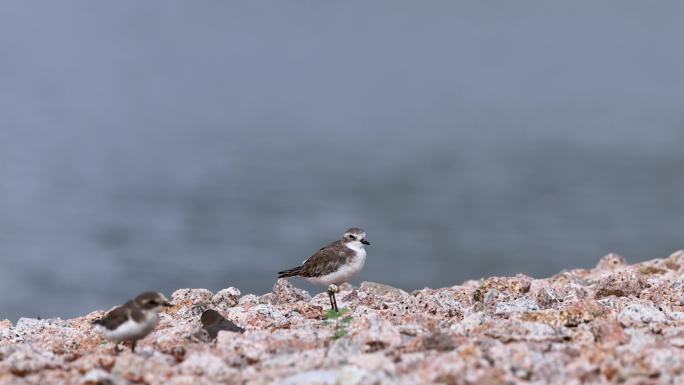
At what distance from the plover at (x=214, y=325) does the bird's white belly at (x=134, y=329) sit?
993mm

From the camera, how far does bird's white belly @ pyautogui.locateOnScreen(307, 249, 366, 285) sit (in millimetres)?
15016

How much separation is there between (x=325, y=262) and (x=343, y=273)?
0.36 meters

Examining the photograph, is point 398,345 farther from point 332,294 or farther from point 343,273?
point 343,273

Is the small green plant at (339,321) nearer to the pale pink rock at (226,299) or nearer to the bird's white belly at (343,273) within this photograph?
the pale pink rock at (226,299)

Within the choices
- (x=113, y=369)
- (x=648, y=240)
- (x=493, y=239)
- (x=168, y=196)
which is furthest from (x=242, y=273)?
(x=113, y=369)

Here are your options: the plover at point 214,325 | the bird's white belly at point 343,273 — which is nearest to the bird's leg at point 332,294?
the bird's white belly at point 343,273

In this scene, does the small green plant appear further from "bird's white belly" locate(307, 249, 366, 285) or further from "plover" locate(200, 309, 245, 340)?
"bird's white belly" locate(307, 249, 366, 285)

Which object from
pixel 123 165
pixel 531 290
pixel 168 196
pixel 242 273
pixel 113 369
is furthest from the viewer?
pixel 123 165

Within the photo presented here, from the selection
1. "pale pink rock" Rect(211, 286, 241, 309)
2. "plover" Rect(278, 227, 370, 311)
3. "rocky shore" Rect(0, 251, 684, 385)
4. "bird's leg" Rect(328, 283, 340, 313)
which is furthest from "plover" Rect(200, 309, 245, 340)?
"plover" Rect(278, 227, 370, 311)

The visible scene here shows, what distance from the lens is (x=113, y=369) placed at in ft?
30.1

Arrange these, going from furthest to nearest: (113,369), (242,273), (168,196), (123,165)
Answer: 1. (123,165)
2. (168,196)
3. (242,273)
4. (113,369)

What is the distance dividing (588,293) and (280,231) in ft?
175

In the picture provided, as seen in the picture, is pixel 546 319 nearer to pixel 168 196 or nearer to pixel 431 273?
pixel 431 273

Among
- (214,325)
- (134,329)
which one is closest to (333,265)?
(214,325)
